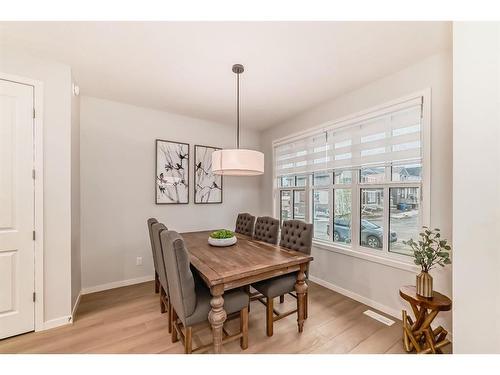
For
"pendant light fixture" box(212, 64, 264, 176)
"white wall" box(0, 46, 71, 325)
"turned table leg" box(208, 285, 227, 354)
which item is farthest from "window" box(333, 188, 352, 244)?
"white wall" box(0, 46, 71, 325)

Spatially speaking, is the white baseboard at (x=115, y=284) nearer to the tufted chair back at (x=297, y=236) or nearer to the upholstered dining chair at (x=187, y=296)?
the upholstered dining chair at (x=187, y=296)

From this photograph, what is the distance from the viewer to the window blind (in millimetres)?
2227

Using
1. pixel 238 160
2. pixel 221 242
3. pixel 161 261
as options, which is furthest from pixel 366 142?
pixel 161 261

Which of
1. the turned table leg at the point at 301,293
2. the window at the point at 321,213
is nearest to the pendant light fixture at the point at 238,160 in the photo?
the turned table leg at the point at 301,293

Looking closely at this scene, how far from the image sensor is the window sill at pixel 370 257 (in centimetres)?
221

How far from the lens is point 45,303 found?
2064 millimetres

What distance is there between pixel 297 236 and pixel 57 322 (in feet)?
8.37

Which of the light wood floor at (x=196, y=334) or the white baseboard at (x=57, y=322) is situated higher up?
the white baseboard at (x=57, y=322)

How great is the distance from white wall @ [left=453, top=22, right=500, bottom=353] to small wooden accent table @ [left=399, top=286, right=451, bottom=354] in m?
0.22

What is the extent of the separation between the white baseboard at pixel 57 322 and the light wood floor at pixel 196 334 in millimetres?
50

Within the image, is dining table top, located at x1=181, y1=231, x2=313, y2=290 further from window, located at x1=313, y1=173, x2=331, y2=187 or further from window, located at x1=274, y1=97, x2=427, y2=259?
window, located at x1=313, y1=173, x2=331, y2=187

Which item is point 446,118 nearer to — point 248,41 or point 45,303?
point 248,41
